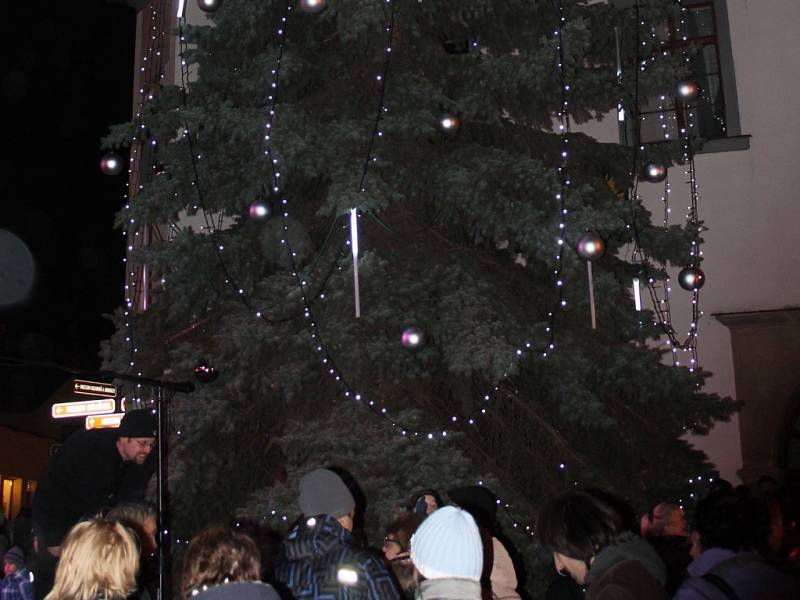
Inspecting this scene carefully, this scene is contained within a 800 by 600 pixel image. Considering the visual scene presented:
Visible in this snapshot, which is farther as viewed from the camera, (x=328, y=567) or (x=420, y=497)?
(x=420, y=497)

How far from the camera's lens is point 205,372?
8.00 m

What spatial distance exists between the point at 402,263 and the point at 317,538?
440 centimetres

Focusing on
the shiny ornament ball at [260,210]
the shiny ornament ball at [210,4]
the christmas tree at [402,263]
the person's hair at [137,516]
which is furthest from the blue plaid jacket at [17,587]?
the shiny ornament ball at [210,4]

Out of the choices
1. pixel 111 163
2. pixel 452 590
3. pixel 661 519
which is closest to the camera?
pixel 452 590

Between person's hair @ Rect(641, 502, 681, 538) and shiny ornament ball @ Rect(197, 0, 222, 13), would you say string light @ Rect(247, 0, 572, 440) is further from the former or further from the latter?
person's hair @ Rect(641, 502, 681, 538)

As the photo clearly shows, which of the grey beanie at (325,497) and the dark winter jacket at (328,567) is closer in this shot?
the dark winter jacket at (328,567)

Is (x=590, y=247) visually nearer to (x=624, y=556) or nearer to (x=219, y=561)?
(x=624, y=556)

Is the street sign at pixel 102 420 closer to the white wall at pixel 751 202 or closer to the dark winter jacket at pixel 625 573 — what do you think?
the white wall at pixel 751 202

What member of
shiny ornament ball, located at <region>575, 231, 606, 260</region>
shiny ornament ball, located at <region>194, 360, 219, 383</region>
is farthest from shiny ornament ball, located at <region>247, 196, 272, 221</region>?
shiny ornament ball, located at <region>575, 231, 606, 260</region>

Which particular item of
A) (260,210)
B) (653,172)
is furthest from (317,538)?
(653,172)

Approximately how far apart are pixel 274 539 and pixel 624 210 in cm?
410

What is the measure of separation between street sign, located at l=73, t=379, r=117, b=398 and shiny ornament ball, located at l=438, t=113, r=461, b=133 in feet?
24.6

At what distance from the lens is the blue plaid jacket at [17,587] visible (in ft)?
20.4

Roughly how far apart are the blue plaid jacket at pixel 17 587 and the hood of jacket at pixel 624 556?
4019 mm
